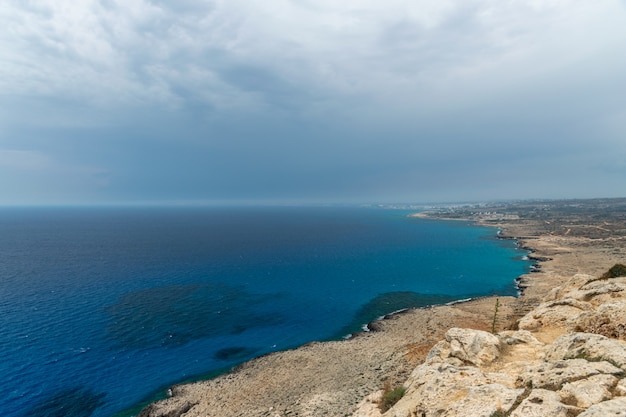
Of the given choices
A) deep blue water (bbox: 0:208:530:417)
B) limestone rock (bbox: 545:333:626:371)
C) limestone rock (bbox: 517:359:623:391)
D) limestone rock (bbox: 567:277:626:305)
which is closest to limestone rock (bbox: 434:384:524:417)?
limestone rock (bbox: 517:359:623:391)

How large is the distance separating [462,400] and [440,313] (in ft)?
163

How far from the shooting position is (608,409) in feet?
41.3

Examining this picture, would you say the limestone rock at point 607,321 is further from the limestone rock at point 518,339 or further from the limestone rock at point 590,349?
the limestone rock at point 590,349

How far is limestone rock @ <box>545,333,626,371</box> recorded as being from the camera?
1728 centimetres

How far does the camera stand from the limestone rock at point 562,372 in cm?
1598

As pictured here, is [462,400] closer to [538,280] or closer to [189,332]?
[189,332]

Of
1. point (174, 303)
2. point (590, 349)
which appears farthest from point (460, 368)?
point (174, 303)

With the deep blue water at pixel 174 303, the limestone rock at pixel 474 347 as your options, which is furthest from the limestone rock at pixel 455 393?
the deep blue water at pixel 174 303

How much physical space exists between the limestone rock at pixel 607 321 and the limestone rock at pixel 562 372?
28.8 ft

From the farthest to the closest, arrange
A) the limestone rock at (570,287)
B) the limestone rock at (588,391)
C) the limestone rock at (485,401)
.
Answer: the limestone rock at (570,287)
the limestone rock at (485,401)
the limestone rock at (588,391)

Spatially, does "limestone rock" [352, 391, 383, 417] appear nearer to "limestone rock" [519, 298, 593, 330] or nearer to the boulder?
the boulder

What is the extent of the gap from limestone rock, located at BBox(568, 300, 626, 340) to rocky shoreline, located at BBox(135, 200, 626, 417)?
0.07 m

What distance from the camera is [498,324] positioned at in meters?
54.2

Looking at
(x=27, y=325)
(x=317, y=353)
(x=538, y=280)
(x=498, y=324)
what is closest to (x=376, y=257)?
(x=538, y=280)
